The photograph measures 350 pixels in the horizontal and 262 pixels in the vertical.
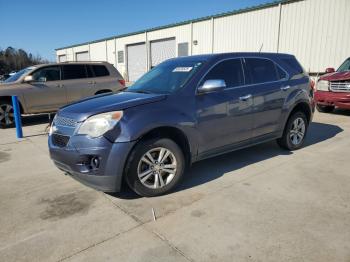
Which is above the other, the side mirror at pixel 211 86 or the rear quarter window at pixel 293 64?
the rear quarter window at pixel 293 64

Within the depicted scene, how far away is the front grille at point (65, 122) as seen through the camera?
3621 mm

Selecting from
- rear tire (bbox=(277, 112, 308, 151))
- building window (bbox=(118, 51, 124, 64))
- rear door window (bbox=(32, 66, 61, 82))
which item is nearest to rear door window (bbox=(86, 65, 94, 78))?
rear door window (bbox=(32, 66, 61, 82))

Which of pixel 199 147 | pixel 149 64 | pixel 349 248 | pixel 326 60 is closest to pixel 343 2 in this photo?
pixel 326 60

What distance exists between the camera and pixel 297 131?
5738 millimetres

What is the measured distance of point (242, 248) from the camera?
2732 millimetres

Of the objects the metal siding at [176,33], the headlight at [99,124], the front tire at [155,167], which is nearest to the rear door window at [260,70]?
the front tire at [155,167]

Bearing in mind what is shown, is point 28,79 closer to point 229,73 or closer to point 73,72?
point 73,72

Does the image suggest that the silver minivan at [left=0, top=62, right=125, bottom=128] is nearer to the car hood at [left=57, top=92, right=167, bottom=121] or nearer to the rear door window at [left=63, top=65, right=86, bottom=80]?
the rear door window at [left=63, top=65, right=86, bottom=80]

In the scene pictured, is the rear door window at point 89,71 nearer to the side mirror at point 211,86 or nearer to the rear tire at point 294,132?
the rear tire at point 294,132

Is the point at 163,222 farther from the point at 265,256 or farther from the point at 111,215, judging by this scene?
the point at 265,256

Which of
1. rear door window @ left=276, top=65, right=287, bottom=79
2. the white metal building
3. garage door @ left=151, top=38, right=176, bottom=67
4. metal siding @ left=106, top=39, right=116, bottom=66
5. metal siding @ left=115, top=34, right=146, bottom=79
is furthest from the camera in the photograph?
metal siding @ left=106, top=39, right=116, bottom=66

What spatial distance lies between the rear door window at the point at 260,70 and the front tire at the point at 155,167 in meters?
1.84

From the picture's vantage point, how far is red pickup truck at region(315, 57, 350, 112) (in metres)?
9.03

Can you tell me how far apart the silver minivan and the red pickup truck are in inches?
249
